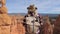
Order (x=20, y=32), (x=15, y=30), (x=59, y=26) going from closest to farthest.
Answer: (x=15, y=30) < (x=20, y=32) < (x=59, y=26)

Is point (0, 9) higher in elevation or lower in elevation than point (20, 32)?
higher

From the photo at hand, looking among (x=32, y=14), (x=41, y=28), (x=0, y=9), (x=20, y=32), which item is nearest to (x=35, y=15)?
(x=32, y=14)

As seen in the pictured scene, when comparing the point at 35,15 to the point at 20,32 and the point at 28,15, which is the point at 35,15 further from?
the point at 20,32

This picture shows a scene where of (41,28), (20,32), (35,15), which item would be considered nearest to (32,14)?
(35,15)

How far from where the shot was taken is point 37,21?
27.7 feet

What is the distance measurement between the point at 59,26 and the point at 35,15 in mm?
1427

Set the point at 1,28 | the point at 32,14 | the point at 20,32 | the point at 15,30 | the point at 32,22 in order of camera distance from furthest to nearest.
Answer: the point at 32,14
the point at 32,22
the point at 20,32
the point at 15,30
the point at 1,28

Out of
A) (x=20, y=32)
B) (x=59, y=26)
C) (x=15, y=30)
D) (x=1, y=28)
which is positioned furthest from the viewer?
(x=59, y=26)

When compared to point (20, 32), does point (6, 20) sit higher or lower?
higher

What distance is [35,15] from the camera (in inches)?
348

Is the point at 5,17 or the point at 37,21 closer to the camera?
the point at 5,17

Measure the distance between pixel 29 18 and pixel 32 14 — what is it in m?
0.59

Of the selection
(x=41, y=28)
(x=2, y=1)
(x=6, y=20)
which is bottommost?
(x=41, y=28)

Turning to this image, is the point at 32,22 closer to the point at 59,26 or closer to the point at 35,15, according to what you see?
the point at 35,15
